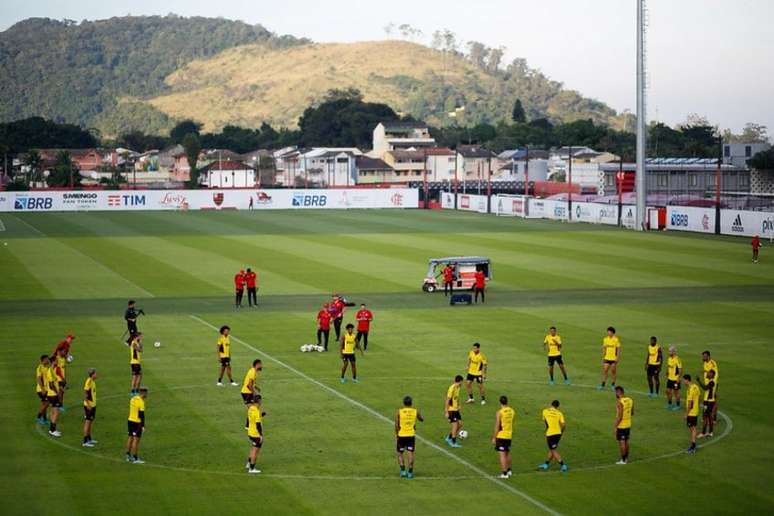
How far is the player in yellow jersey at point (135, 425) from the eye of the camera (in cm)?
2662

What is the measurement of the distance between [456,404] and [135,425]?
6826 mm

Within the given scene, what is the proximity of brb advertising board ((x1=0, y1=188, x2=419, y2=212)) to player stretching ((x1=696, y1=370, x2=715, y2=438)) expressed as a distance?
103886 millimetres

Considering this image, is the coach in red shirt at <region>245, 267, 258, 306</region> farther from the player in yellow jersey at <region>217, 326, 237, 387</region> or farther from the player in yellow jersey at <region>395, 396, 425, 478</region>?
the player in yellow jersey at <region>395, 396, 425, 478</region>

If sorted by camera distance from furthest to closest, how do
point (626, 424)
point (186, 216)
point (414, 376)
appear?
1. point (186, 216)
2. point (414, 376)
3. point (626, 424)

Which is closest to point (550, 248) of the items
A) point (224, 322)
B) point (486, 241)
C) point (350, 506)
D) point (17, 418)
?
point (486, 241)

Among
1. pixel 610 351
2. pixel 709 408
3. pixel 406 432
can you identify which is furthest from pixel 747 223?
pixel 406 432

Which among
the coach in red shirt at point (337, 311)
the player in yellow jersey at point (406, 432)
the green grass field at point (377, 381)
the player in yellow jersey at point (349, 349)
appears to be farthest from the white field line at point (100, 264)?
the player in yellow jersey at point (406, 432)

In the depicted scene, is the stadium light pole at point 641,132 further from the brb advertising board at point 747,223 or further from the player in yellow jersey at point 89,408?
the player in yellow jersey at point 89,408

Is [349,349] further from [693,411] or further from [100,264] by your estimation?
[100,264]

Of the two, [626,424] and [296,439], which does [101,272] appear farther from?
[626,424]

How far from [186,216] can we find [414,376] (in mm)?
83616

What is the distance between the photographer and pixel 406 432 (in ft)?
83.5

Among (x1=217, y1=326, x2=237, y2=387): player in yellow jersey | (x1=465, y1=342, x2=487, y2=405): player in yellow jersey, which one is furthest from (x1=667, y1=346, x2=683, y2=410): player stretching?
(x1=217, y1=326, x2=237, y2=387): player in yellow jersey

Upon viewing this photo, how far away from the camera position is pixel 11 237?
91875 millimetres
